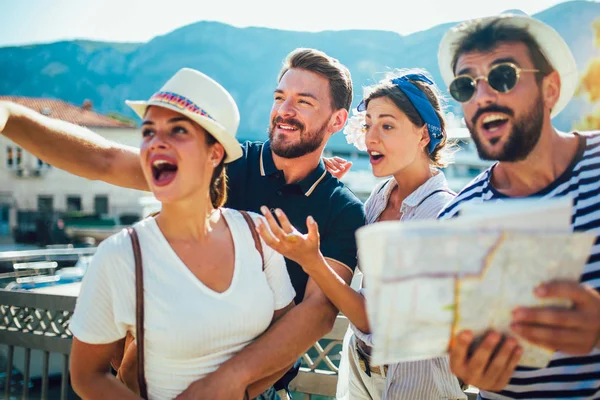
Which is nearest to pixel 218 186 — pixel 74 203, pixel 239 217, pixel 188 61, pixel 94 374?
pixel 239 217

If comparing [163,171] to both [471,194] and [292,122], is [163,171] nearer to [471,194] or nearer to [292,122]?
[292,122]

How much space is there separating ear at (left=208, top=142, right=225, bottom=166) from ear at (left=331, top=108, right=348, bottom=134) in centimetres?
106

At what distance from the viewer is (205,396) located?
1.76m

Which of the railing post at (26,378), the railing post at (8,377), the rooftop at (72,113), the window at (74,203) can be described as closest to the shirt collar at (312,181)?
the railing post at (26,378)

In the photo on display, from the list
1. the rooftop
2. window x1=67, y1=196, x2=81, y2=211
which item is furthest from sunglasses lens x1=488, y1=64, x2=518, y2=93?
window x1=67, y1=196, x2=81, y2=211

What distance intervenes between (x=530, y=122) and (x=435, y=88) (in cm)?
137

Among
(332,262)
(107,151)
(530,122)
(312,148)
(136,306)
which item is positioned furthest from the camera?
(312,148)

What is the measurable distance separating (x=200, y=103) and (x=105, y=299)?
815mm

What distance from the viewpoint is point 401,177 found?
118 inches

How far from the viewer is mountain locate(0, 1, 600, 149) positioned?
92.3 meters

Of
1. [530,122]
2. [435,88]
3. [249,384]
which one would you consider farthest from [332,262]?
[435,88]

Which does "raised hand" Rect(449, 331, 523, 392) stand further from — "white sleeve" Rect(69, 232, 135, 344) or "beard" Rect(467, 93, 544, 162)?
"white sleeve" Rect(69, 232, 135, 344)

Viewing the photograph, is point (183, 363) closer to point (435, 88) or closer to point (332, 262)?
point (332, 262)

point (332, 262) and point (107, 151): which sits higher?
point (107, 151)
